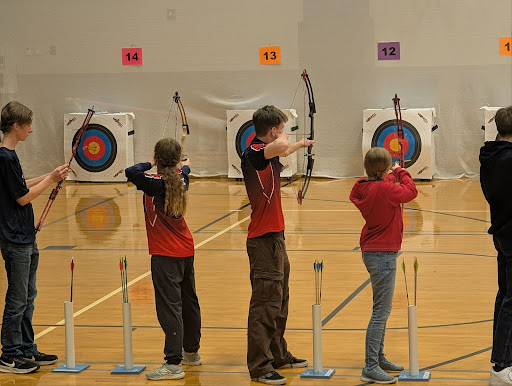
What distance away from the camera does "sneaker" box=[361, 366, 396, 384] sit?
3432 mm

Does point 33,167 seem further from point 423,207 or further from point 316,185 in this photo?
→ point 423,207

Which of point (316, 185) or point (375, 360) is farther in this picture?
point (316, 185)

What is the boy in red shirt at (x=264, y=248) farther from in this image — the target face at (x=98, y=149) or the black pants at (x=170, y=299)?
the target face at (x=98, y=149)

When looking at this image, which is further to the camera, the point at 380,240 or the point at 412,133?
the point at 412,133

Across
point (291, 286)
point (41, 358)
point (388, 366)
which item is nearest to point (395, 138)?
point (291, 286)

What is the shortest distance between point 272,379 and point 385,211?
2.60ft

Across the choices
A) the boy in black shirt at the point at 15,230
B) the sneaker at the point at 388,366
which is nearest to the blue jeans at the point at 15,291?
the boy in black shirt at the point at 15,230

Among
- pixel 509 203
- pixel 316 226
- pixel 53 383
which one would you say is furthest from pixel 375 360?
pixel 316 226

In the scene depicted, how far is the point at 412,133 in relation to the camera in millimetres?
9883

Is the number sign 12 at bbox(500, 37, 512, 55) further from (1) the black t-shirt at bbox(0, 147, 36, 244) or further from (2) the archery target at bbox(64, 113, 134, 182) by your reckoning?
(1) the black t-shirt at bbox(0, 147, 36, 244)

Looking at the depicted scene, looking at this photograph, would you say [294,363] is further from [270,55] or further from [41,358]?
[270,55]

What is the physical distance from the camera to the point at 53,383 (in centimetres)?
362

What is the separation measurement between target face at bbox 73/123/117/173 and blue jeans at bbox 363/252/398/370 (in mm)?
7465

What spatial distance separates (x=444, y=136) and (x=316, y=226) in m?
3.36
